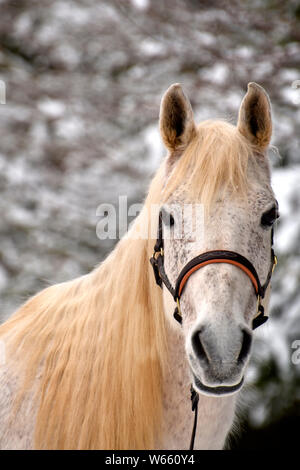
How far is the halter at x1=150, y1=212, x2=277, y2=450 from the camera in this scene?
4.28 ft

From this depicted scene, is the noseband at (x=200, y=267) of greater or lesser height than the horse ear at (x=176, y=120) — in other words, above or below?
below

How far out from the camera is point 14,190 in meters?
4.36

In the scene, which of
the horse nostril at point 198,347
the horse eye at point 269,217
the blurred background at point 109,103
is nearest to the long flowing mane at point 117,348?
the horse eye at point 269,217

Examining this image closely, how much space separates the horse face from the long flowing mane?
0.06 metres

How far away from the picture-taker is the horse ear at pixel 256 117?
155cm

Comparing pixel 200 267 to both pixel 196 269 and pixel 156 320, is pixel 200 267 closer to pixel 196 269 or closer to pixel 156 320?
pixel 196 269

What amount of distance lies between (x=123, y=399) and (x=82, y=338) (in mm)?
244

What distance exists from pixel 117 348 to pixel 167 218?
474 millimetres

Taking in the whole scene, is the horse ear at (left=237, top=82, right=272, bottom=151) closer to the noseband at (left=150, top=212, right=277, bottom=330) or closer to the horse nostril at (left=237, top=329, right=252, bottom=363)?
the noseband at (left=150, top=212, right=277, bottom=330)

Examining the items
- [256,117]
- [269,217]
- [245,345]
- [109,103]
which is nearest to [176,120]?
[256,117]

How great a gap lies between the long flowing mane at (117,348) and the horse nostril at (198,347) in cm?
35

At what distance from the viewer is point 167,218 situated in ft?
4.80

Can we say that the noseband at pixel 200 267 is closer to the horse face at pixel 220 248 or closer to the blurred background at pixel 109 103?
the horse face at pixel 220 248

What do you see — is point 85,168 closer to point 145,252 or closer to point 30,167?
point 30,167
